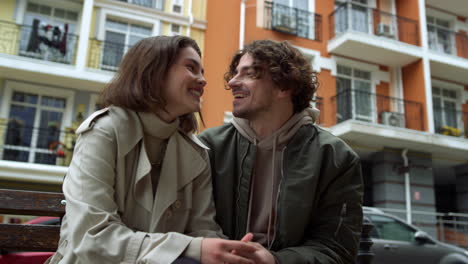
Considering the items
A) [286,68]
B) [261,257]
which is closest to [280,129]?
[286,68]

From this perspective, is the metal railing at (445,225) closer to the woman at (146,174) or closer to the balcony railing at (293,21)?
the balcony railing at (293,21)

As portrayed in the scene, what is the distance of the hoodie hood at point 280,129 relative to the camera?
8.83 ft

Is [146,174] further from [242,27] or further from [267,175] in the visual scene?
[242,27]

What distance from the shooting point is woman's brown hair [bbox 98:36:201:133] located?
7.22ft

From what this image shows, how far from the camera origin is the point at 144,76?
2244 mm

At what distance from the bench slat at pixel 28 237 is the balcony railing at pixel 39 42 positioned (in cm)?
1176

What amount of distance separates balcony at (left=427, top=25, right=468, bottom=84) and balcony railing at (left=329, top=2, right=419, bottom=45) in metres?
1.14

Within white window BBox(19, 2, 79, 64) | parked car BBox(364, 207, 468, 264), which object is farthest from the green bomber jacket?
white window BBox(19, 2, 79, 64)

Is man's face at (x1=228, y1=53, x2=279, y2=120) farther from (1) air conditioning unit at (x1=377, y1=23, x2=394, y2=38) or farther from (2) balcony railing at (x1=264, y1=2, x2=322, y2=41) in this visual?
(1) air conditioning unit at (x1=377, y1=23, x2=394, y2=38)

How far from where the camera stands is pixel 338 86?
605 inches

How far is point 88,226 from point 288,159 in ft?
4.16

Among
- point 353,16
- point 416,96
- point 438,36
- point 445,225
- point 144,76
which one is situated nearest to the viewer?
point 144,76

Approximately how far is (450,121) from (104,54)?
13392 mm

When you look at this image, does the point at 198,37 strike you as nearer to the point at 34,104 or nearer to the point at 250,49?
the point at 34,104
